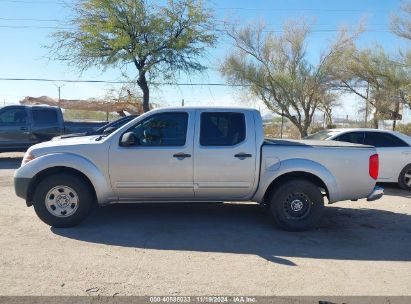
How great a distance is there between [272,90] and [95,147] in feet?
65.1

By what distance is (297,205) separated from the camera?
6457mm

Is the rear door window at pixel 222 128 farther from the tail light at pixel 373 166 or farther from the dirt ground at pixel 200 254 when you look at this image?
the tail light at pixel 373 166

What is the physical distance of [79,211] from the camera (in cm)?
629

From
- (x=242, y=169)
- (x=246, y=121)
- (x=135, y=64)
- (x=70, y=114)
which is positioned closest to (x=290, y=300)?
(x=242, y=169)

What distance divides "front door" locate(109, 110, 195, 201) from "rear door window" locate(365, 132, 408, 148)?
5.66 metres

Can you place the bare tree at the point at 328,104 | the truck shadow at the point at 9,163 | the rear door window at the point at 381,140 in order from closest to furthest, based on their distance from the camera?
the rear door window at the point at 381,140
the truck shadow at the point at 9,163
the bare tree at the point at 328,104

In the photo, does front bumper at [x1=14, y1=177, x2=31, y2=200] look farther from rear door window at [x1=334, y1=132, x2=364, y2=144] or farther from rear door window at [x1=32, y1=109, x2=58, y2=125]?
rear door window at [x1=32, y1=109, x2=58, y2=125]

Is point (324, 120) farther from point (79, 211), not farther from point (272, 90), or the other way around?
point (79, 211)

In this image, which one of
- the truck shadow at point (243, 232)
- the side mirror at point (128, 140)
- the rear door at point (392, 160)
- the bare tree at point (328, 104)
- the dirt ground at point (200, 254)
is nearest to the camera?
the dirt ground at point (200, 254)

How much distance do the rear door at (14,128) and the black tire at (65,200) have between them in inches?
369

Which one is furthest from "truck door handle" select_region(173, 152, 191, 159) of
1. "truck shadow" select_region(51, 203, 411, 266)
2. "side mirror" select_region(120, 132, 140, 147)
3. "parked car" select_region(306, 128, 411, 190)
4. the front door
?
"parked car" select_region(306, 128, 411, 190)

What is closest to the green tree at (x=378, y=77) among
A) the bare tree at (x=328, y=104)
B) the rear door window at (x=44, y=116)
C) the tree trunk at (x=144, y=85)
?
the bare tree at (x=328, y=104)

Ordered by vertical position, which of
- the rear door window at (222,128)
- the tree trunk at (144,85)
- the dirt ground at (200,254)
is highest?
the tree trunk at (144,85)

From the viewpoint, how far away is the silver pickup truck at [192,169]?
6273 millimetres
